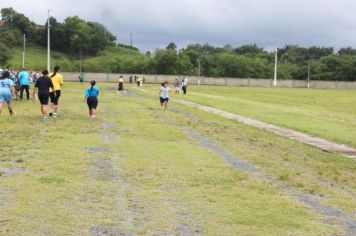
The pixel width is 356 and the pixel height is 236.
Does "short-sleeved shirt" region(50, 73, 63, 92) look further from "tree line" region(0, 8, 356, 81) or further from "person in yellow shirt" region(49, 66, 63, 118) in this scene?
"tree line" region(0, 8, 356, 81)

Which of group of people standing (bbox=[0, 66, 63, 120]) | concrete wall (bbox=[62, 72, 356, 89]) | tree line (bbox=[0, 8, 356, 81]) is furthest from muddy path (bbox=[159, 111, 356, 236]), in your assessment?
tree line (bbox=[0, 8, 356, 81])

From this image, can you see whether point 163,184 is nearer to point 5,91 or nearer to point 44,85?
point 44,85

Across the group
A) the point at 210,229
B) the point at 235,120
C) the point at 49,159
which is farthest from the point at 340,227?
the point at 235,120

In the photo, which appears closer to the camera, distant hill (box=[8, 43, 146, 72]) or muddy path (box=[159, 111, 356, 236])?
muddy path (box=[159, 111, 356, 236])

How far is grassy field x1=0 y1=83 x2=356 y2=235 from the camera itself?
22.3 feet

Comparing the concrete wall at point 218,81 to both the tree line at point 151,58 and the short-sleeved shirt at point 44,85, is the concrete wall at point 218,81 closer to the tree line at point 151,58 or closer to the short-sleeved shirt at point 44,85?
the tree line at point 151,58

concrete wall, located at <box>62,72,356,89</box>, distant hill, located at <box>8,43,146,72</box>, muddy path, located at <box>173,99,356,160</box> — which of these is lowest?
muddy path, located at <box>173,99,356,160</box>

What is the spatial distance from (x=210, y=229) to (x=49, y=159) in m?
5.16

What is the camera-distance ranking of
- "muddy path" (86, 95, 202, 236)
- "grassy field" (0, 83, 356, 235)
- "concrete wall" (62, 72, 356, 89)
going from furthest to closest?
"concrete wall" (62, 72, 356, 89) → "grassy field" (0, 83, 356, 235) → "muddy path" (86, 95, 202, 236)

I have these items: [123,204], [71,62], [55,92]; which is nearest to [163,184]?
[123,204]

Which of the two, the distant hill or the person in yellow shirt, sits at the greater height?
the distant hill

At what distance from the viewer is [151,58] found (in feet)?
411

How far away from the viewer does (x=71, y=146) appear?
1291 cm

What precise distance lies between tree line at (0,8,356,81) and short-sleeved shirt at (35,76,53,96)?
84.1 m
